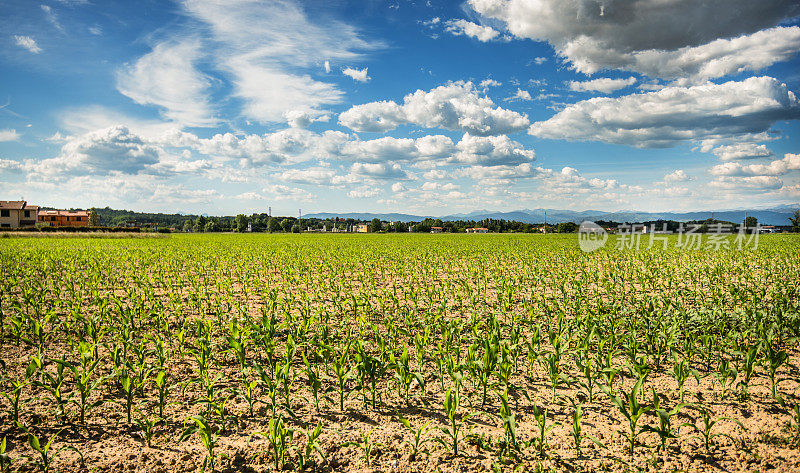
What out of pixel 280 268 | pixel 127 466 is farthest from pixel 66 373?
pixel 280 268

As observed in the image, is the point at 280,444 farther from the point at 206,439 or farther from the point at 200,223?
the point at 200,223

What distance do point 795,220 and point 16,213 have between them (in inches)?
6733

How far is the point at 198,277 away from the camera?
15.9 m

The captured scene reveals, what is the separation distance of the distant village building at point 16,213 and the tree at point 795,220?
165064 millimetres

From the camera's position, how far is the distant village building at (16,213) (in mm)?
74375

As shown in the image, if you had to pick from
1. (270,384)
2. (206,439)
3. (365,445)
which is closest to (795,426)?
(365,445)

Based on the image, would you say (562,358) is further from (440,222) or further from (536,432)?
(440,222)

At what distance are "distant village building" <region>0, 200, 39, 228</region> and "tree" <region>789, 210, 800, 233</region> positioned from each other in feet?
542

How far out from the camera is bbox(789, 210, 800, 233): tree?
87762 millimetres

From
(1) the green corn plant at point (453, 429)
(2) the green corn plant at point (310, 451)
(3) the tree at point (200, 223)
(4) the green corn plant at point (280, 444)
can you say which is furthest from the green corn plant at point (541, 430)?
(3) the tree at point (200, 223)

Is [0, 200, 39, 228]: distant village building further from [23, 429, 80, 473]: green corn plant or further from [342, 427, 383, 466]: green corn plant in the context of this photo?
[342, 427, 383, 466]: green corn plant

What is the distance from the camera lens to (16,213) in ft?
248

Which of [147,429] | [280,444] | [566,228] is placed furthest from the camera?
[566,228]

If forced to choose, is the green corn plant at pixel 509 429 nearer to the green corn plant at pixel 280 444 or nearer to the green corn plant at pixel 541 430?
the green corn plant at pixel 541 430
